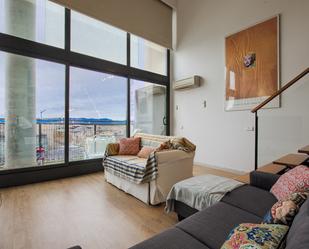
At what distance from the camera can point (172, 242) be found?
3.43 feet

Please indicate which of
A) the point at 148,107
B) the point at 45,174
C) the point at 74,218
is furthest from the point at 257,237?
the point at 148,107

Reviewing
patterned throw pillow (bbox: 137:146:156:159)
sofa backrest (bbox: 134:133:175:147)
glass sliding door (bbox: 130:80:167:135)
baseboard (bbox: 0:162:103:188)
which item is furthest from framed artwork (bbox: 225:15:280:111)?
baseboard (bbox: 0:162:103:188)

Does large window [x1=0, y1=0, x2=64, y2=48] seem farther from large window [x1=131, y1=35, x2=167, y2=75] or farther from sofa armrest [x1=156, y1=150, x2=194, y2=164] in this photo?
sofa armrest [x1=156, y1=150, x2=194, y2=164]

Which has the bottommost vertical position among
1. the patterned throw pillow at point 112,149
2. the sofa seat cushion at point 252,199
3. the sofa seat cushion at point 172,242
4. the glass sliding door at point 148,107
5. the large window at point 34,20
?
the sofa seat cushion at point 172,242

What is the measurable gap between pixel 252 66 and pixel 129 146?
117 inches

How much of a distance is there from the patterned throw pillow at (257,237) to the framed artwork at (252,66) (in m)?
3.08

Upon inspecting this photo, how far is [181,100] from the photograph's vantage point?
5.33 metres

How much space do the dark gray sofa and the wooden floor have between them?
577mm

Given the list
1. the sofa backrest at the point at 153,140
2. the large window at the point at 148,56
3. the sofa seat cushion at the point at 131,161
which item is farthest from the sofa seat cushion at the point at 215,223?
the large window at the point at 148,56

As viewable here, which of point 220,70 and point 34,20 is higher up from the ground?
point 34,20

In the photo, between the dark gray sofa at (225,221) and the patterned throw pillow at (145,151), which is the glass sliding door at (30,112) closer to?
the patterned throw pillow at (145,151)

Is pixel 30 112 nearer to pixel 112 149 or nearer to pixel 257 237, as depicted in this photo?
pixel 112 149

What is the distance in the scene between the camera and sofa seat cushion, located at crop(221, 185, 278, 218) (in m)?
1.43

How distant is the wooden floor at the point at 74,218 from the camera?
1715 mm
